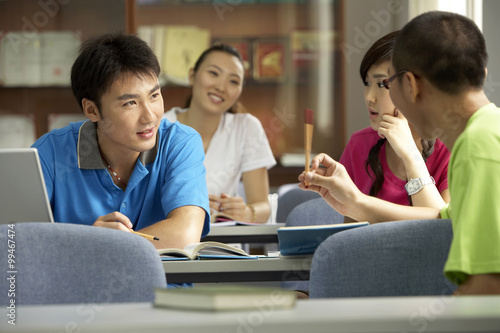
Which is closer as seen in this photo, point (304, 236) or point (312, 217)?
point (304, 236)

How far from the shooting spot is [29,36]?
4.27 meters

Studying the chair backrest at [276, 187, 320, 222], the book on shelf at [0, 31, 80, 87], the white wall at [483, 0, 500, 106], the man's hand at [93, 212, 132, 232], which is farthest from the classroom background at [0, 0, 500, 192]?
the man's hand at [93, 212, 132, 232]

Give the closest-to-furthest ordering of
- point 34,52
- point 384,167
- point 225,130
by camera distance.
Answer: point 384,167
point 225,130
point 34,52

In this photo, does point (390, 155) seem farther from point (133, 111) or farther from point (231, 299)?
point (231, 299)

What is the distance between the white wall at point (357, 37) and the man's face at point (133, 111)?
2.68 m

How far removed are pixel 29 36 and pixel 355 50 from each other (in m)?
2.15

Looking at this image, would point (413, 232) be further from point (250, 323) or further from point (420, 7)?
point (420, 7)

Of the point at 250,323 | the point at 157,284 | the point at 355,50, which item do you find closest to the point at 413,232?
the point at 157,284

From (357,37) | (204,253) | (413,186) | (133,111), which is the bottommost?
(204,253)

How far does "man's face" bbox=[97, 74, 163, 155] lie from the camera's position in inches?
70.2

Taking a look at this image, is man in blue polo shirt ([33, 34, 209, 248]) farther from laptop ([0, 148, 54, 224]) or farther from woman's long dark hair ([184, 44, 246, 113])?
woman's long dark hair ([184, 44, 246, 113])

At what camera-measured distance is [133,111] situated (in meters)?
1.80

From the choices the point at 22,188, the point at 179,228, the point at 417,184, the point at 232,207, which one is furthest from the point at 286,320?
the point at 232,207

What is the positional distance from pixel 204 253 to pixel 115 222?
9.1 inches
